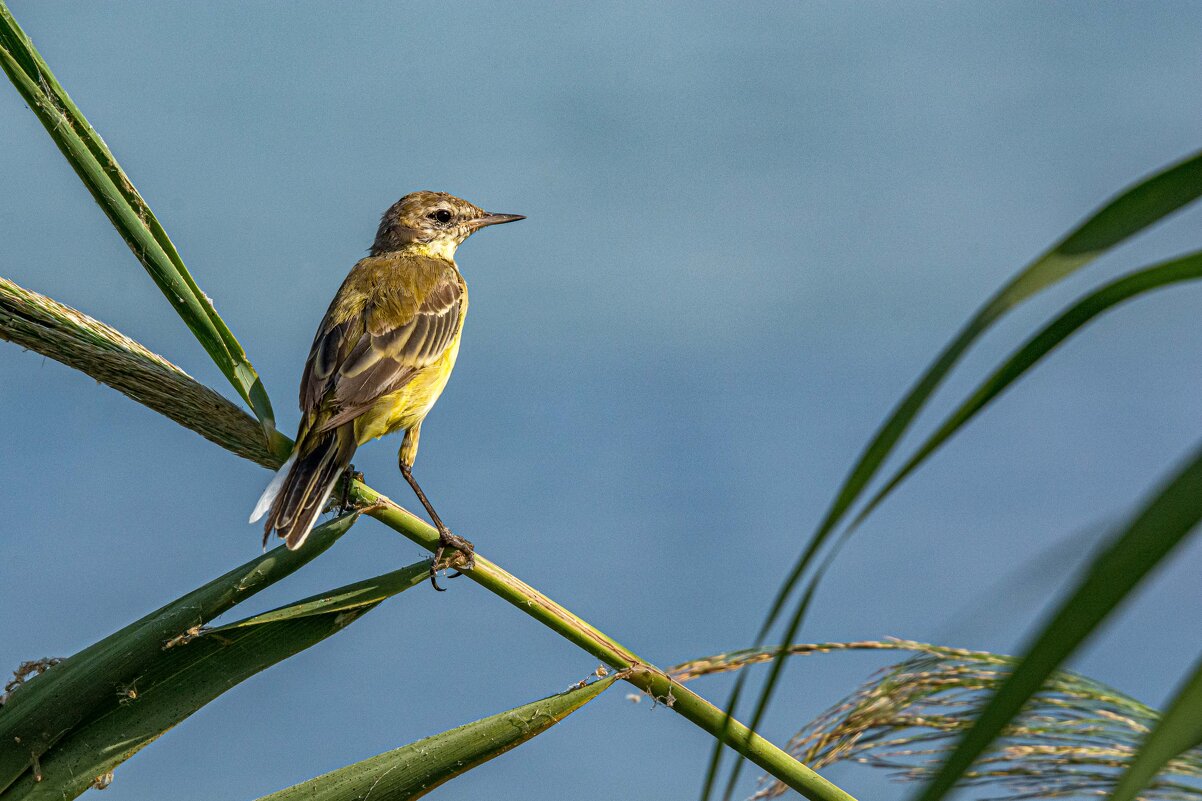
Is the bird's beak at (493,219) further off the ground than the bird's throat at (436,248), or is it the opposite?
the bird's beak at (493,219)

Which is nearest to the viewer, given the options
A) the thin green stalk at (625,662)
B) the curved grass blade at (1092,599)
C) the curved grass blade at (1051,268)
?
the curved grass blade at (1092,599)

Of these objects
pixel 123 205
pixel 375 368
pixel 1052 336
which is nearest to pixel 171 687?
pixel 123 205

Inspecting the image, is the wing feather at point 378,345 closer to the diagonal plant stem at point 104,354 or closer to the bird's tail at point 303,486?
the bird's tail at point 303,486

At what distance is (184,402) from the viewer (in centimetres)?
337

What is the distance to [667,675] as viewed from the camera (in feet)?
9.08

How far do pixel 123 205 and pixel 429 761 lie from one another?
6.02 feet

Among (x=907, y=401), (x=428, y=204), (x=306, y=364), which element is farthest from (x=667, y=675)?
(x=428, y=204)

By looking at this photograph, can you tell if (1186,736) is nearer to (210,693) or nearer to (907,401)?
(907,401)

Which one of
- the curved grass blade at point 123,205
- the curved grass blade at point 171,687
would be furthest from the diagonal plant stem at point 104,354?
the curved grass blade at point 171,687

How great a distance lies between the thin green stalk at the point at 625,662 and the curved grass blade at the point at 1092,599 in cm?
178

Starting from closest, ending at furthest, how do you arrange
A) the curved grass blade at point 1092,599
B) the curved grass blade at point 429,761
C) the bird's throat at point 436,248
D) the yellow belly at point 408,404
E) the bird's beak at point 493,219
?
the curved grass blade at point 1092,599, the curved grass blade at point 429,761, the yellow belly at point 408,404, the bird's throat at point 436,248, the bird's beak at point 493,219

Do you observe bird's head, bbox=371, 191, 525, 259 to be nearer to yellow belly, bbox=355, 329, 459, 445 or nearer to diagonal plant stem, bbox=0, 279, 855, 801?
yellow belly, bbox=355, 329, 459, 445

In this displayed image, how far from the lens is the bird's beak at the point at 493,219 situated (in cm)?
766

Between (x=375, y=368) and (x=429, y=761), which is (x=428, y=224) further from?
(x=429, y=761)
